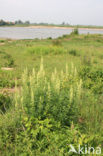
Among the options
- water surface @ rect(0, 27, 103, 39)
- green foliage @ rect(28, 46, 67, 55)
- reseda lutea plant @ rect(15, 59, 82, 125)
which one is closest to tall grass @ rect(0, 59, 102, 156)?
reseda lutea plant @ rect(15, 59, 82, 125)

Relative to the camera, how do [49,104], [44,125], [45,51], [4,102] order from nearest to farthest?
1. [44,125]
2. [49,104]
3. [4,102]
4. [45,51]

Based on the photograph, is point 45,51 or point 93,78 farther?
point 45,51

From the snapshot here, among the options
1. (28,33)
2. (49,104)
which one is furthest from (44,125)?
(28,33)

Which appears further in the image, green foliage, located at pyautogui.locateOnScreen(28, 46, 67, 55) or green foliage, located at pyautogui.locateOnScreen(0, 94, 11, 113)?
green foliage, located at pyautogui.locateOnScreen(28, 46, 67, 55)

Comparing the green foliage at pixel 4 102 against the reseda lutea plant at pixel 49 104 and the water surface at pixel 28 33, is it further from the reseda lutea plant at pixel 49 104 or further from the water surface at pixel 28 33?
the water surface at pixel 28 33

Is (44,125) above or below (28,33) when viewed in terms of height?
below

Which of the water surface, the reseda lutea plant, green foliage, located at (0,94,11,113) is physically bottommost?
green foliage, located at (0,94,11,113)

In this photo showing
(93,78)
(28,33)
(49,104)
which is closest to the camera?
(49,104)

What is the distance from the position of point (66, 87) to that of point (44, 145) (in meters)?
→ 1.69

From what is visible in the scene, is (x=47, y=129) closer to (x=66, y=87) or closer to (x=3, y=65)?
(x=66, y=87)

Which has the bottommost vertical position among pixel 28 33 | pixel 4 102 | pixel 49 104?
pixel 4 102

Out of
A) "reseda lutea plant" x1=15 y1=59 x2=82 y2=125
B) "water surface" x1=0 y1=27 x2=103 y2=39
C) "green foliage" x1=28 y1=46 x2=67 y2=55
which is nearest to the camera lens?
"reseda lutea plant" x1=15 y1=59 x2=82 y2=125

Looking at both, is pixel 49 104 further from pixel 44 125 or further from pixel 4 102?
pixel 4 102

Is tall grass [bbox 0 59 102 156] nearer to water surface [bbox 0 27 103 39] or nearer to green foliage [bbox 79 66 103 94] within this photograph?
green foliage [bbox 79 66 103 94]
